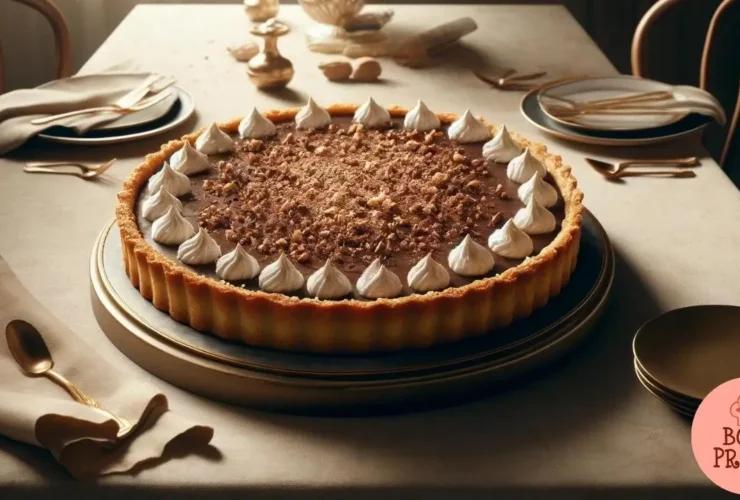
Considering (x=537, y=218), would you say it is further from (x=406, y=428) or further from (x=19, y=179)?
(x=19, y=179)

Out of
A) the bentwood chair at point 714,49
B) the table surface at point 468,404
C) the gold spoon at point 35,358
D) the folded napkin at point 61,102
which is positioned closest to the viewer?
the table surface at point 468,404

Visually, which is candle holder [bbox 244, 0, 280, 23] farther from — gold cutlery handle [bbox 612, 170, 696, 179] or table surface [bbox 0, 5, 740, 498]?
gold cutlery handle [bbox 612, 170, 696, 179]

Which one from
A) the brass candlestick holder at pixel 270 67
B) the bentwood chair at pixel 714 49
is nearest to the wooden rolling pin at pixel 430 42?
the brass candlestick holder at pixel 270 67

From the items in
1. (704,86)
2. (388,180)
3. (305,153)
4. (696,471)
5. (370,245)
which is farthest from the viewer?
(704,86)

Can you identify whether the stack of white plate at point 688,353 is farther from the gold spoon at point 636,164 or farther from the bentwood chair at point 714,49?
the bentwood chair at point 714,49

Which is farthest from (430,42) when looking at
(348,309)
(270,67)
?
(348,309)

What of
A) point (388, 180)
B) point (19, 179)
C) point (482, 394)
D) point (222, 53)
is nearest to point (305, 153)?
point (388, 180)

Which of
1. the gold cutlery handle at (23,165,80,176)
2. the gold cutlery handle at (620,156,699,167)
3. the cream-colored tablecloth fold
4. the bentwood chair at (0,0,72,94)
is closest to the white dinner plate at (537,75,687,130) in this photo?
the gold cutlery handle at (620,156,699,167)
